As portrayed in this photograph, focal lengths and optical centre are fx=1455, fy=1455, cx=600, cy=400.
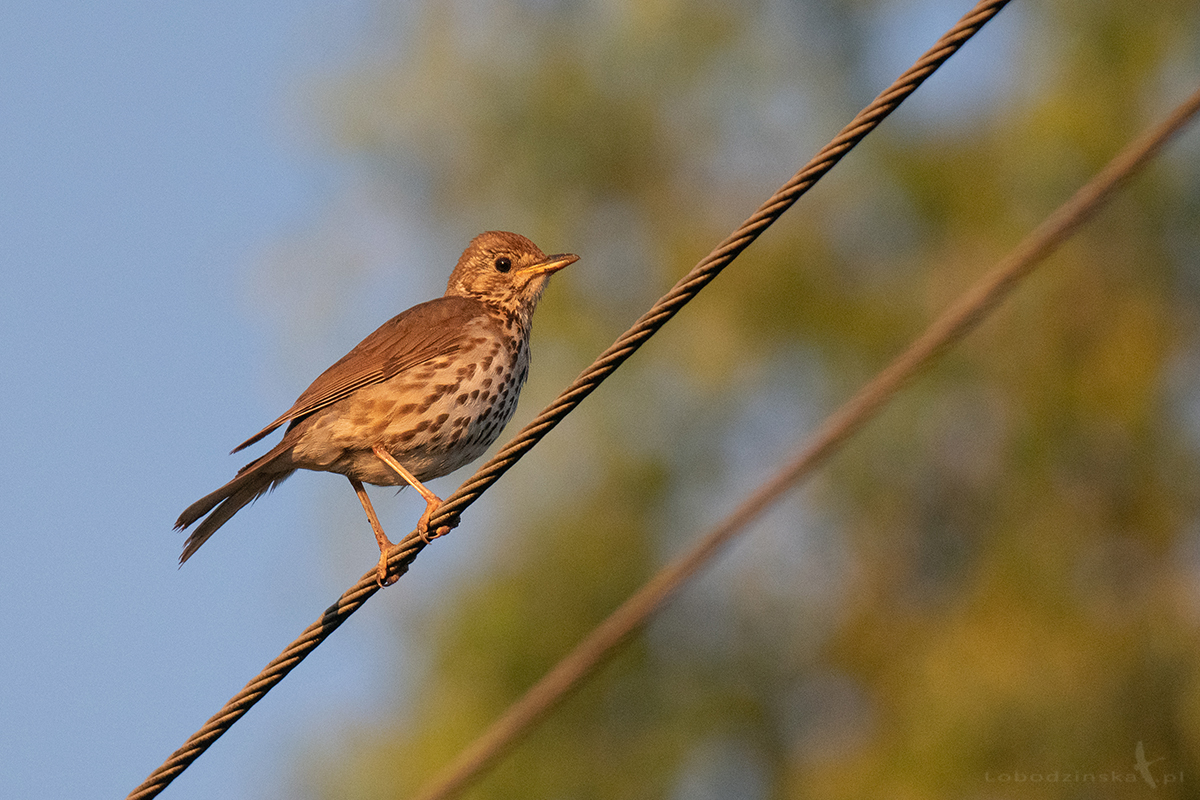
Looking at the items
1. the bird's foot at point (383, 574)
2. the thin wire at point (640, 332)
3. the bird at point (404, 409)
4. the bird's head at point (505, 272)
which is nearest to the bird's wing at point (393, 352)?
the bird at point (404, 409)

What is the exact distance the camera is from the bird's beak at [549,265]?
822cm

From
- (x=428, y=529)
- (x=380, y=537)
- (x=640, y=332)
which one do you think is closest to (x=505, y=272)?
(x=380, y=537)

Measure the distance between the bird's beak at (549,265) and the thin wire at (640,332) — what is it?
3385mm

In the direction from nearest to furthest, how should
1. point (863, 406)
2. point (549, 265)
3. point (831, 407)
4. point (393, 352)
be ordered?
1. point (863, 406)
2. point (393, 352)
3. point (549, 265)
4. point (831, 407)

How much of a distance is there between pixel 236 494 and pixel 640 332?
294 cm

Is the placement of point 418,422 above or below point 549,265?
below

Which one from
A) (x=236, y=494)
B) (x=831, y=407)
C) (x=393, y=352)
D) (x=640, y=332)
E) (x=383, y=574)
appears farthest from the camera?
(x=831, y=407)

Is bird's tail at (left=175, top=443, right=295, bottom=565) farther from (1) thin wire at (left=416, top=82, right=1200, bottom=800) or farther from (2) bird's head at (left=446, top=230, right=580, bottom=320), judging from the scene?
(1) thin wire at (left=416, top=82, right=1200, bottom=800)

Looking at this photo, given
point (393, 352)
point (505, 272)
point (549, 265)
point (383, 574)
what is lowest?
point (383, 574)

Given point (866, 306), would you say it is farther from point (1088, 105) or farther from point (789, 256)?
point (1088, 105)

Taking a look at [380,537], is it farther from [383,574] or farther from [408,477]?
[383,574]

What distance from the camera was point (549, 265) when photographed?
8336 millimetres

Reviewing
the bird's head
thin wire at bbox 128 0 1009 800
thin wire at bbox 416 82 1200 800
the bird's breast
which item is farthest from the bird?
thin wire at bbox 416 82 1200 800

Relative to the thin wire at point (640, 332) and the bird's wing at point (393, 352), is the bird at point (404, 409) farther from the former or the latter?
the thin wire at point (640, 332)
